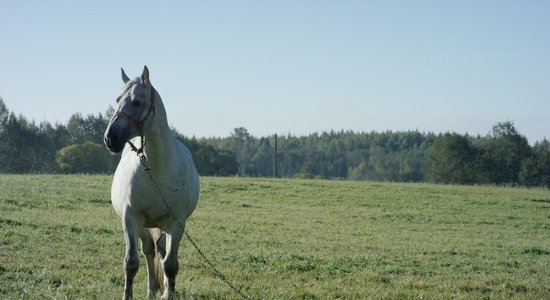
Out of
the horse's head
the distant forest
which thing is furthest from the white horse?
the distant forest

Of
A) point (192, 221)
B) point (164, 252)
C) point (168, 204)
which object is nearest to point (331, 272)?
point (164, 252)

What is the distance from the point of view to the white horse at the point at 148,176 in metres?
6.86

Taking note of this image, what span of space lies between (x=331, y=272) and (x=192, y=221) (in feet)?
33.3

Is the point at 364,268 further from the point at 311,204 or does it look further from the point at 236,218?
the point at 311,204

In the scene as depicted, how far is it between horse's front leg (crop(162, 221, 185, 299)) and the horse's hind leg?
0.52 meters

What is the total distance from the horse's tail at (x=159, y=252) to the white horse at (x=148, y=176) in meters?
0.20

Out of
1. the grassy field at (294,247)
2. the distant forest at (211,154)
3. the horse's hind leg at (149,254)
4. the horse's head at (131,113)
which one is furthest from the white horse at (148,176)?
the distant forest at (211,154)

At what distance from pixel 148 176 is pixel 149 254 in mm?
1661

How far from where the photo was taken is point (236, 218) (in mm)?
22203

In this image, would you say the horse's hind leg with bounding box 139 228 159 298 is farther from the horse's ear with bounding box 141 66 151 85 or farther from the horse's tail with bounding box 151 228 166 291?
the horse's ear with bounding box 141 66 151 85

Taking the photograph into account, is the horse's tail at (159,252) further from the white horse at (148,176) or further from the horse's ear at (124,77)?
the horse's ear at (124,77)

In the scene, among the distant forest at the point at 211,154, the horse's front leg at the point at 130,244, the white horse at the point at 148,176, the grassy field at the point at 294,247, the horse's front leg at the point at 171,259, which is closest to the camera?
the white horse at the point at 148,176

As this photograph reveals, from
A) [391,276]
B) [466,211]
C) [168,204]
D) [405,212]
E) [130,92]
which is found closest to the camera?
[130,92]

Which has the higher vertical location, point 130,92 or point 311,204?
point 130,92
